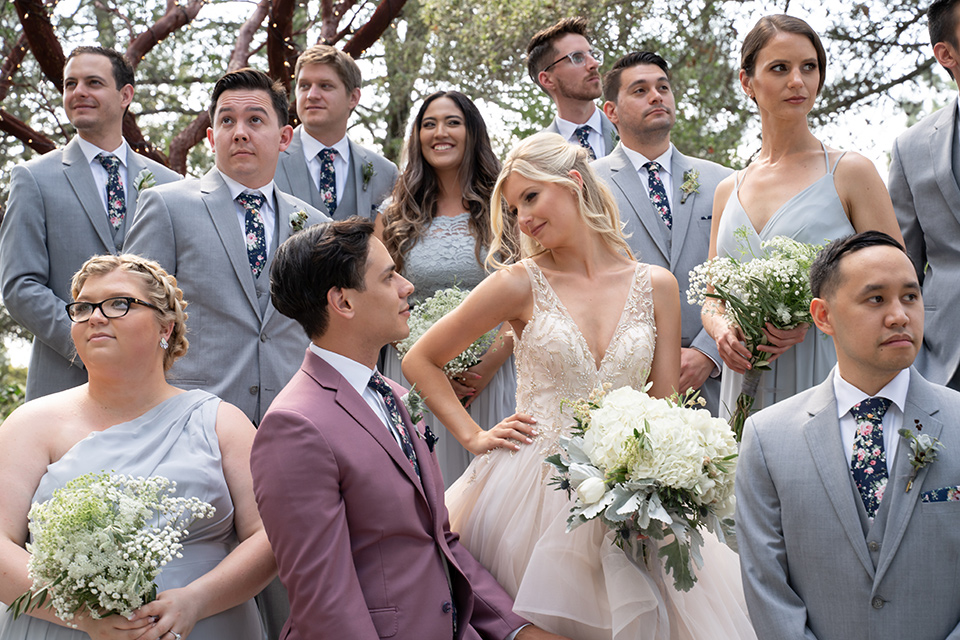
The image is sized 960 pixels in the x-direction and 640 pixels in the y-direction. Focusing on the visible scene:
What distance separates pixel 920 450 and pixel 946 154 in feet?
6.47

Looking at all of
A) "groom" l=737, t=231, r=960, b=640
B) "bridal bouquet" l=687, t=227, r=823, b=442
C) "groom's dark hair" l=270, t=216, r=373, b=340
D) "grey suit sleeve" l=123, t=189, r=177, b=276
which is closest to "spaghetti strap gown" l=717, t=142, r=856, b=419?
"bridal bouquet" l=687, t=227, r=823, b=442

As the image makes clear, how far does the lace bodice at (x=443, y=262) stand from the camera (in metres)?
5.85

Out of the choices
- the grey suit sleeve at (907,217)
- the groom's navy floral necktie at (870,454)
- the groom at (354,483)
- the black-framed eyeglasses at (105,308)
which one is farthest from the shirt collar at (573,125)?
the groom's navy floral necktie at (870,454)

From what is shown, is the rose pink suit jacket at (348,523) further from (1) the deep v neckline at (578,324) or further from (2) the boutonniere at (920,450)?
(2) the boutonniere at (920,450)

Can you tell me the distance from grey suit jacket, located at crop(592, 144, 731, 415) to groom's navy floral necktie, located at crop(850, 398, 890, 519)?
207 centimetres

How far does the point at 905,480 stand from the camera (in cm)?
323

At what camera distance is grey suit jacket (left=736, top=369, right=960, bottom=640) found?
3.18 m

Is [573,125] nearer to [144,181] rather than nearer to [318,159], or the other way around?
[318,159]

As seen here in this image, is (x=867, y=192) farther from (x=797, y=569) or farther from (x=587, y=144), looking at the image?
(x=587, y=144)

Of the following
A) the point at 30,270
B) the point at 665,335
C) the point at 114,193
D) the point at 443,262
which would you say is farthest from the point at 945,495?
the point at 114,193

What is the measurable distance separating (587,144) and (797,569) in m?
4.12

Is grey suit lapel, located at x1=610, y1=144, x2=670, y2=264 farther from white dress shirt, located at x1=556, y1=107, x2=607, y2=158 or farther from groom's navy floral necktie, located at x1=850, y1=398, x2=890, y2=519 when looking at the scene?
groom's navy floral necktie, located at x1=850, y1=398, x2=890, y2=519

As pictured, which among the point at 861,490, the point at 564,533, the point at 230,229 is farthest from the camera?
the point at 230,229

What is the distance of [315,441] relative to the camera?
10.8 feet
